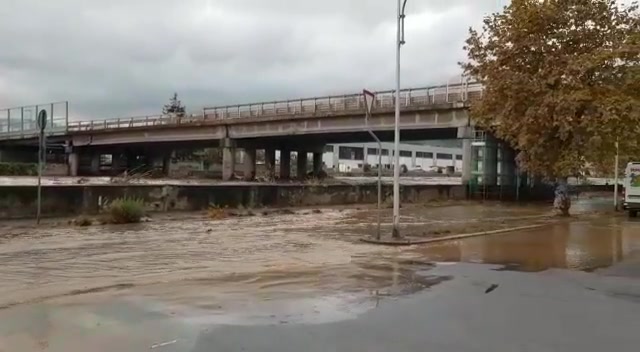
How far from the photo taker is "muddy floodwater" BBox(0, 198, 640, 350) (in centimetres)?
934

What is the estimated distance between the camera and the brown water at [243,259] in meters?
10.1

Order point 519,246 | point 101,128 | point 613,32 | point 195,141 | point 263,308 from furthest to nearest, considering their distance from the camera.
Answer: point 101,128, point 195,141, point 613,32, point 519,246, point 263,308

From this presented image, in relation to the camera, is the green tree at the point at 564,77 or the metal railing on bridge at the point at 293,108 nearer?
the green tree at the point at 564,77

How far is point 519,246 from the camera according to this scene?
57.0 feet

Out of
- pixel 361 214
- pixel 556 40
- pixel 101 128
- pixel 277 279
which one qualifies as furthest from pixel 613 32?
pixel 101 128

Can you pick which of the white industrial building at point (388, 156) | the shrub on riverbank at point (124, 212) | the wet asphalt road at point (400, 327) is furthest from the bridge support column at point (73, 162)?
the wet asphalt road at point (400, 327)

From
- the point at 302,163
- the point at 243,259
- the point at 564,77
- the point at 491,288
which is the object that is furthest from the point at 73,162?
the point at 491,288

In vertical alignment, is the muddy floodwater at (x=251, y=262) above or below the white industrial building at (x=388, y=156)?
below

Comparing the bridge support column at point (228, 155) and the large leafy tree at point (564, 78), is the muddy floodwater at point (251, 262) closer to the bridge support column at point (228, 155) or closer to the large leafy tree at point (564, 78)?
the large leafy tree at point (564, 78)

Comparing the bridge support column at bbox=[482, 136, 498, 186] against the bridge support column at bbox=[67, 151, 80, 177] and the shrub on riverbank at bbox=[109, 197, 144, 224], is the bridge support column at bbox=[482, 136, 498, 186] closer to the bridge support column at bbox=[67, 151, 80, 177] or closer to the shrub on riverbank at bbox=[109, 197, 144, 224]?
the shrub on riverbank at bbox=[109, 197, 144, 224]

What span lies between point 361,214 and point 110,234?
12865 mm

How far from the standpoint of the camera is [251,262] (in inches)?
540

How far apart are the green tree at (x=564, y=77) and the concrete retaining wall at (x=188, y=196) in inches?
435

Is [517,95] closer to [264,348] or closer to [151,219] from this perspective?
[151,219]
